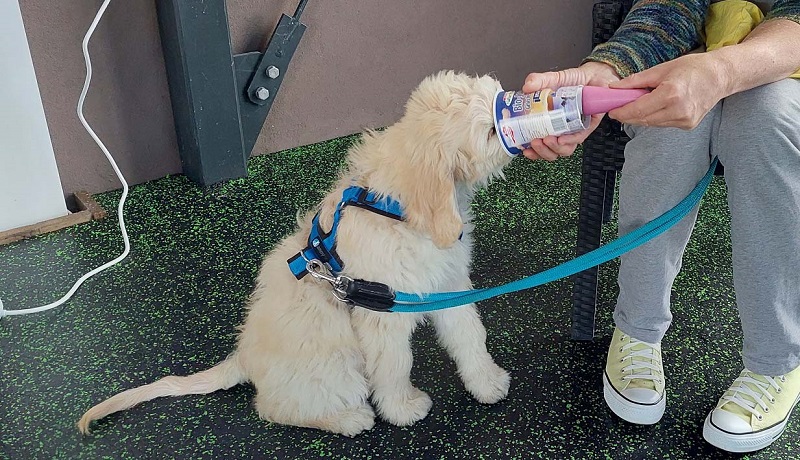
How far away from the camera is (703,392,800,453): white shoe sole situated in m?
1.27

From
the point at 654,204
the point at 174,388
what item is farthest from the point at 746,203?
the point at 174,388

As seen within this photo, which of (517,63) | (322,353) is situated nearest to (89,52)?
(322,353)

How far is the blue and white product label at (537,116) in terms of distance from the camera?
104 centimetres

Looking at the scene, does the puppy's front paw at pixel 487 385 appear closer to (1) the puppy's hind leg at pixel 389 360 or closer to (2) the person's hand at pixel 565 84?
(1) the puppy's hind leg at pixel 389 360

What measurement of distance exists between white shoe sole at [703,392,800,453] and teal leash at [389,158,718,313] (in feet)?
1.29

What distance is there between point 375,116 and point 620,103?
5.27 feet

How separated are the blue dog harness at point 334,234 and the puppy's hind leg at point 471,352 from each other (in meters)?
0.25

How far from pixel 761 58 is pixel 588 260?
40 cm

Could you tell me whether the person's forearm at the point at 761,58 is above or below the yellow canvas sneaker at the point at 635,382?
above

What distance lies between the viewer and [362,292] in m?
1.18

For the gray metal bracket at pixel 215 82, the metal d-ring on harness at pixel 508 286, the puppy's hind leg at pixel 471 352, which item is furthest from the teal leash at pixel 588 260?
the gray metal bracket at pixel 215 82

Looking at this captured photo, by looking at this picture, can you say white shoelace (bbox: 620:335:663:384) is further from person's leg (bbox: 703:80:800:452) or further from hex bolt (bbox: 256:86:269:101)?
hex bolt (bbox: 256:86:269:101)

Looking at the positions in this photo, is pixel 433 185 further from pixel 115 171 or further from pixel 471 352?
pixel 115 171

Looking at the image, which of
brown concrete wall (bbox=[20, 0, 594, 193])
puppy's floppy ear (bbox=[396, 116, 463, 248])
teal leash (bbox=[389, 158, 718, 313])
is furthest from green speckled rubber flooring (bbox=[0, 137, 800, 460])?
puppy's floppy ear (bbox=[396, 116, 463, 248])
